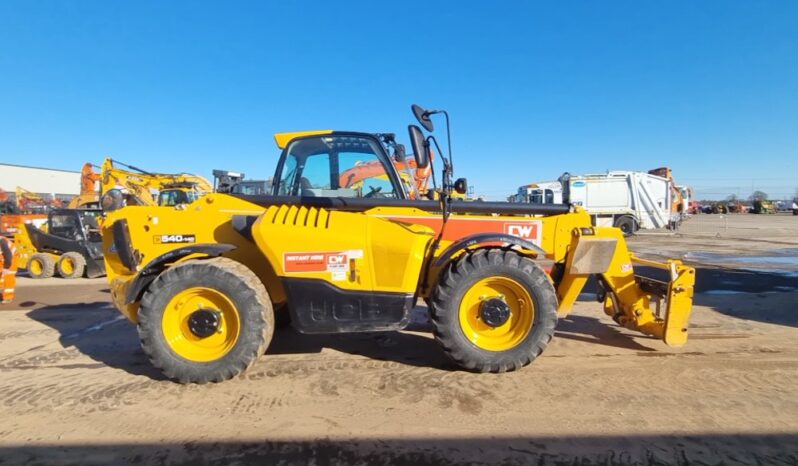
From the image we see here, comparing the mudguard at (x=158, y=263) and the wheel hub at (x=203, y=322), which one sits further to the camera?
the mudguard at (x=158, y=263)

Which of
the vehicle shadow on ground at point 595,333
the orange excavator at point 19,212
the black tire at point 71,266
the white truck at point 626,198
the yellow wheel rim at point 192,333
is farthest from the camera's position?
the white truck at point 626,198

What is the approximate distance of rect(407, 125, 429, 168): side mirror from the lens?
3.49 m

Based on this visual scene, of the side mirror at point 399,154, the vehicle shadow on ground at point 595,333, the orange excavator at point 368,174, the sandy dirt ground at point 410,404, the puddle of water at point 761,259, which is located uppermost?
the side mirror at point 399,154

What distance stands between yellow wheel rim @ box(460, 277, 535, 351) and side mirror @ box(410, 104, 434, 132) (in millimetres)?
1417

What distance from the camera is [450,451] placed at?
2.65 metres

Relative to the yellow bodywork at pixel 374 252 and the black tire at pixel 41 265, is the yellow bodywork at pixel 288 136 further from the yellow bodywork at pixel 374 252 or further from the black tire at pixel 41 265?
the black tire at pixel 41 265

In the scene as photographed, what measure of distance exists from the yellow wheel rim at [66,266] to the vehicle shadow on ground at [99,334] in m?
4.06

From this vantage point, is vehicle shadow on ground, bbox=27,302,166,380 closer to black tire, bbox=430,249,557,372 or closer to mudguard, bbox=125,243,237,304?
mudguard, bbox=125,243,237,304

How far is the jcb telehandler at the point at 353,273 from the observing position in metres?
3.64

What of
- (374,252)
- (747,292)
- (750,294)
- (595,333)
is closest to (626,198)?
(747,292)

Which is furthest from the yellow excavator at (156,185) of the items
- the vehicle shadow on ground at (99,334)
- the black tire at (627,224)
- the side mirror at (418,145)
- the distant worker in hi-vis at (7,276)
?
the black tire at (627,224)

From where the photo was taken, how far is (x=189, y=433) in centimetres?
289

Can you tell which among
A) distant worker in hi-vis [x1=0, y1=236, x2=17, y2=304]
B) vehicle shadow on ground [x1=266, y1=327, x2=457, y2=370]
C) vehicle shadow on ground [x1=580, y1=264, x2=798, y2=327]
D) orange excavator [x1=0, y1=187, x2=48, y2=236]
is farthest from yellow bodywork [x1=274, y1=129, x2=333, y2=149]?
orange excavator [x1=0, y1=187, x2=48, y2=236]

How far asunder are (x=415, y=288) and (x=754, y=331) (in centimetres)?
423
